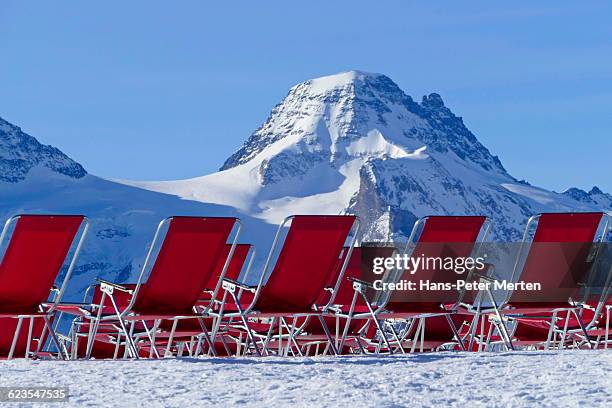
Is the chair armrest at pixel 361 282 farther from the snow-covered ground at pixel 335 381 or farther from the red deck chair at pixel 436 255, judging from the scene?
the snow-covered ground at pixel 335 381

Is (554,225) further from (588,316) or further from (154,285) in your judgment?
(154,285)

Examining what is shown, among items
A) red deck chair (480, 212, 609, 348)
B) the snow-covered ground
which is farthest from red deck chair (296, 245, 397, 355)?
the snow-covered ground

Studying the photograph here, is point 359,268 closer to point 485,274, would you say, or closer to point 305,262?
point 485,274

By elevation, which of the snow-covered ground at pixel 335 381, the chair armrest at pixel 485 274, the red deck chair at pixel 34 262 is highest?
the chair armrest at pixel 485 274

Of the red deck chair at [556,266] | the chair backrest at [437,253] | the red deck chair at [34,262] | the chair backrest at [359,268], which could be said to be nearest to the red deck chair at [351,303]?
the chair backrest at [359,268]

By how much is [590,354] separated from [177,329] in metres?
2.97

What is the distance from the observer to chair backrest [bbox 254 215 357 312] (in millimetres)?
7328

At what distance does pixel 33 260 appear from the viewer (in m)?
6.89

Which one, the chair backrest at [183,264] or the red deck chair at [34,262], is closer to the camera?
Result: the red deck chair at [34,262]

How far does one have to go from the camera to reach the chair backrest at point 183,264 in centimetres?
712

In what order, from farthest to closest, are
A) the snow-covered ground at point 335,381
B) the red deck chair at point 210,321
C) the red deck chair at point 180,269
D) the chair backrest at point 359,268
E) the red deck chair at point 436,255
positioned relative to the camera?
the chair backrest at point 359,268 < the red deck chair at point 210,321 < the red deck chair at point 436,255 < the red deck chair at point 180,269 < the snow-covered ground at point 335,381

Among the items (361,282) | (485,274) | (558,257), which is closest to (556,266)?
(558,257)

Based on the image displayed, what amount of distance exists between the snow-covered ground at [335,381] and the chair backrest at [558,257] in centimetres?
157

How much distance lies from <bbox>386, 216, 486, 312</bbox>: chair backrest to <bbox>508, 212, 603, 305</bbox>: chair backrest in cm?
35
